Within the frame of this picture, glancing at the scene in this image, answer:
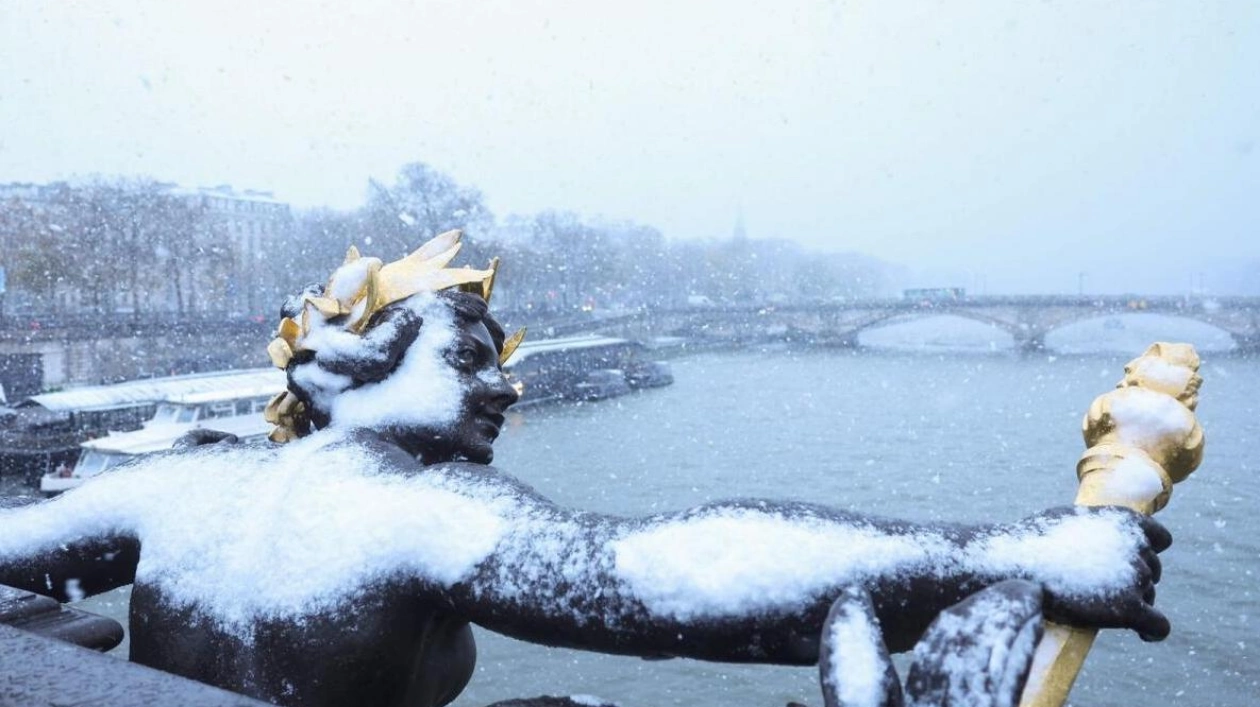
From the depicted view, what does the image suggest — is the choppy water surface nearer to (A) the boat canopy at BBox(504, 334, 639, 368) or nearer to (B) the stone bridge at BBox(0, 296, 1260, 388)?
(A) the boat canopy at BBox(504, 334, 639, 368)

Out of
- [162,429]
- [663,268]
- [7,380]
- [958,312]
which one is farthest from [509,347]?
[663,268]

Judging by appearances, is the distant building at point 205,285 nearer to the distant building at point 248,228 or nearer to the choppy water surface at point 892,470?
the distant building at point 248,228

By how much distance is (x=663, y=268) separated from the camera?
226 feet

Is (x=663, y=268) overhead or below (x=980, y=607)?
below

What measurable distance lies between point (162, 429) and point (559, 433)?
9870 mm

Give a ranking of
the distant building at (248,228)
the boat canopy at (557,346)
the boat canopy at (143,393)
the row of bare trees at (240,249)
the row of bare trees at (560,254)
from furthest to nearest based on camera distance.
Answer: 1. the distant building at (248,228)
2. the row of bare trees at (560,254)
3. the row of bare trees at (240,249)
4. the boat canopy at (557,346)
5. the boat canopy at (143,393)

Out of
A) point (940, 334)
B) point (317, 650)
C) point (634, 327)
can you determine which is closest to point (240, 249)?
point (634, 327)

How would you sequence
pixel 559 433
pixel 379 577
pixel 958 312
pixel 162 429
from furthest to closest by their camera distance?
1. pixel 958 312
2. pixel 559 433
3. pixel 162 429
4. pixel 379 577

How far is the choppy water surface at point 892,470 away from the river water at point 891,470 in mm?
44

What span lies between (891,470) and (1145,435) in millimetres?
21741

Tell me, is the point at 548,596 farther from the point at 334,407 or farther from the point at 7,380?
the point at 7,380

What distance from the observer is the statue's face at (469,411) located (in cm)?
195

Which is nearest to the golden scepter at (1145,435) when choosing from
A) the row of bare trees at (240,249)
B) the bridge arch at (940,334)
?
the row of bare trees at (240,249)

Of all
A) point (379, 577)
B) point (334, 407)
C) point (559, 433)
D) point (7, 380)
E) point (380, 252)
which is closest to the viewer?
point (379, 577)
